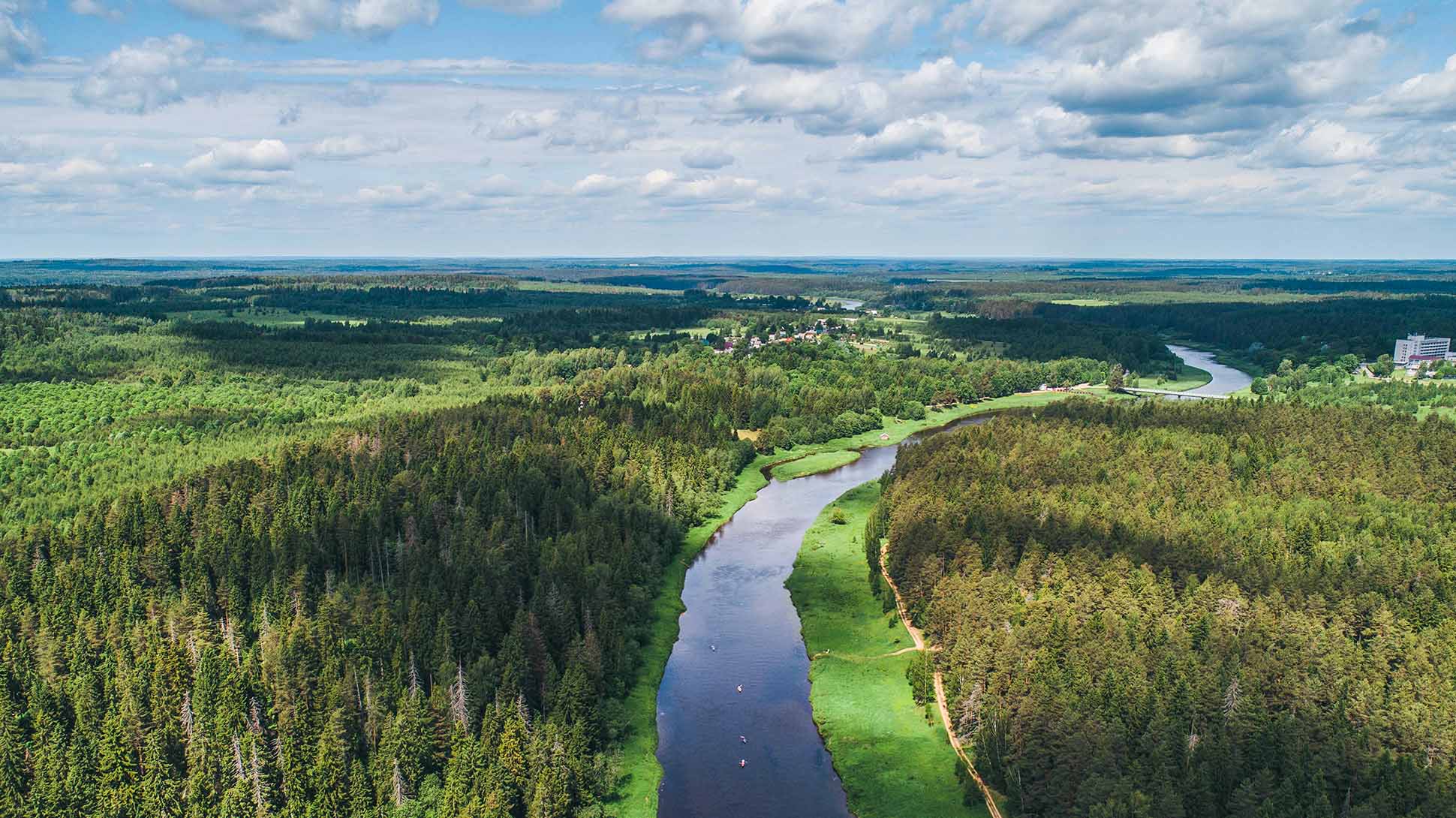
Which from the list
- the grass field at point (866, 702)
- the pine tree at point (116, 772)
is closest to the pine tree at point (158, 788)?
the pine tree at point (116, 772)

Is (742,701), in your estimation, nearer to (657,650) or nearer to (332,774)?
(657,650)

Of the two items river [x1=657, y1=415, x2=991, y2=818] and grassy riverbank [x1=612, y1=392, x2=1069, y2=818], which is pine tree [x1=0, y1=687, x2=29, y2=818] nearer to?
grassy riverbank [x1=612, y1=392, x2=1069, y2=818]

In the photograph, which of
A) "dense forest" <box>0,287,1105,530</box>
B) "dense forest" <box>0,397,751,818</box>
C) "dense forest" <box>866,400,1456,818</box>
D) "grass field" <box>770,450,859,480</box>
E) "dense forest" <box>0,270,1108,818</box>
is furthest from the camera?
"grass field" <box>770,450,859,480</box>

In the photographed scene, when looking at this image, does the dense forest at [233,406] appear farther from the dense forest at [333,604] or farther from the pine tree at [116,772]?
the pine tree at [116,772]

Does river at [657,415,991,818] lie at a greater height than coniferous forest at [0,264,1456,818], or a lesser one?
lesser

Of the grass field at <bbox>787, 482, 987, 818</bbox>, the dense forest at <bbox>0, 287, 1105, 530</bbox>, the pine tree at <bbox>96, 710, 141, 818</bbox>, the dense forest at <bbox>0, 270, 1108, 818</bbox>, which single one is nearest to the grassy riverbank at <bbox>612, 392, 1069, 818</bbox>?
the dense forest at <bbox>0, 270, 1108, 818</bbox>
